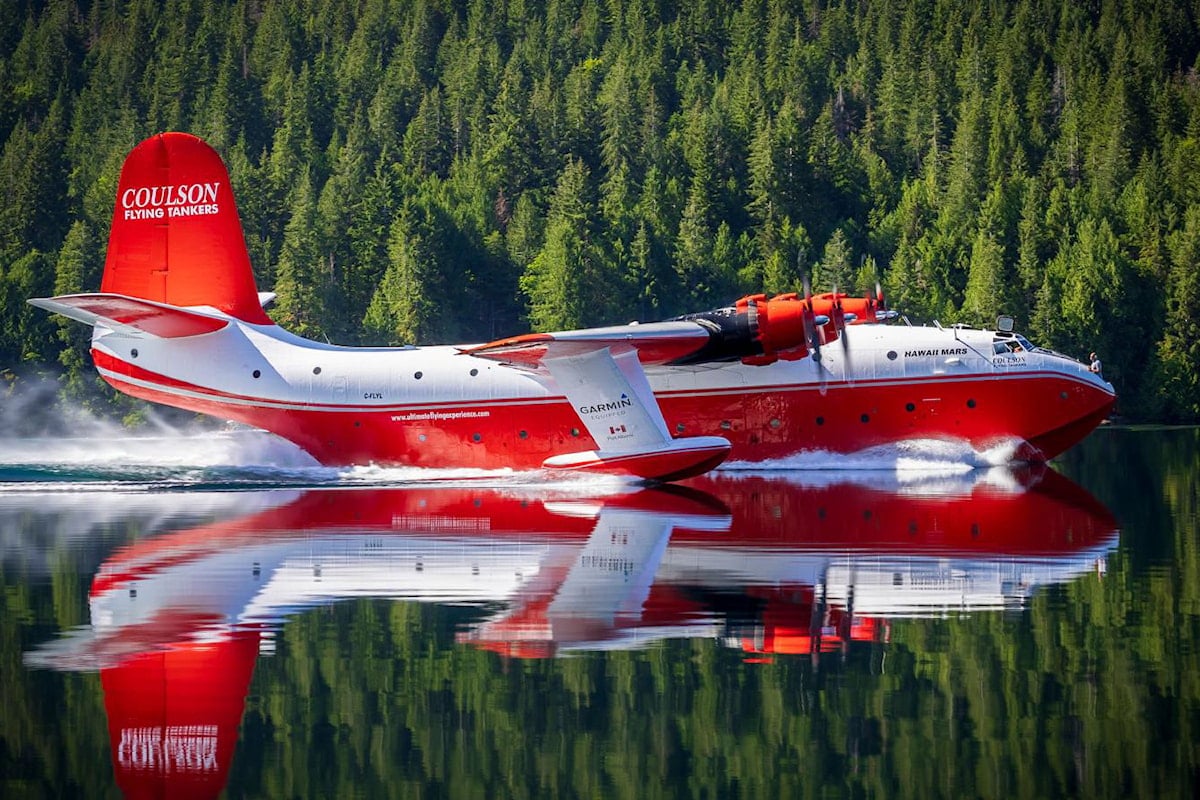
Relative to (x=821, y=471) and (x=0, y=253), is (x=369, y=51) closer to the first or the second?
(x=0, y=253)

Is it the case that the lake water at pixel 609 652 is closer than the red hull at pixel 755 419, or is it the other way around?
the lake water at pixel 609 652

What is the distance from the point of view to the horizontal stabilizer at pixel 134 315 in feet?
108

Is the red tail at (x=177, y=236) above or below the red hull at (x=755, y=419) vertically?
above

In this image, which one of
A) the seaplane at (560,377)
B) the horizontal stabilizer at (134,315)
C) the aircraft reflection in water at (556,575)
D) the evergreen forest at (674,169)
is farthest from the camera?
the evergreen forest at (674,169)

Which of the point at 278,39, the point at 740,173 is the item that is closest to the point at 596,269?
the point at 740,173

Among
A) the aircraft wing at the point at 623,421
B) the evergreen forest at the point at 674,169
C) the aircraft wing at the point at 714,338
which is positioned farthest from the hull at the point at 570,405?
the evergreen forest at the point at 674,169

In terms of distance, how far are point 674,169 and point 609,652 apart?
90.2 metres

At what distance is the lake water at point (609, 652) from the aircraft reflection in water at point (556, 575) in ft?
0.21

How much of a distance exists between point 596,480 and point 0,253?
255 feet

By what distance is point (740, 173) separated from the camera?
101 metres

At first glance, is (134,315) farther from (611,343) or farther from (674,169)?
(674,169)

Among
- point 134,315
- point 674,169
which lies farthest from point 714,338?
point 674,169

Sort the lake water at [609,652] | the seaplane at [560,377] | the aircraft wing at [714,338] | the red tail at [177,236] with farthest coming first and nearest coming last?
the red tail at [177,236]
the seaplane at [560,377]
the aircraft wing at [714,338]
the lake water at [609,652]

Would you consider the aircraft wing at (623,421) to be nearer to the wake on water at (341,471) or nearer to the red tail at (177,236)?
the wake on water at (341,471)
